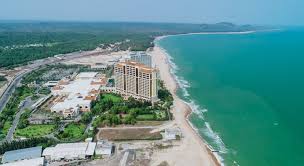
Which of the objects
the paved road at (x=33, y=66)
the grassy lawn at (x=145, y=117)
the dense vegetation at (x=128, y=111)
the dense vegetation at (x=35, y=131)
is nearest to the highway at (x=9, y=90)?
the paved road at (x=33, y=66)

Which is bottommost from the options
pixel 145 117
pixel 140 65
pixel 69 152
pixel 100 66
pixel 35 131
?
pixel 35 131

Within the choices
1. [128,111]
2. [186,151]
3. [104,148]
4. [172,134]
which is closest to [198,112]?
[128,111]

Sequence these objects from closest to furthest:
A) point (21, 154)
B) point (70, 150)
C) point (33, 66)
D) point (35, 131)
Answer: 1. point (21, 154)
2. point (70, 150)
3. point (35, 131)
4. point (33, 66)

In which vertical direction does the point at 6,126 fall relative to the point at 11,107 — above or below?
below

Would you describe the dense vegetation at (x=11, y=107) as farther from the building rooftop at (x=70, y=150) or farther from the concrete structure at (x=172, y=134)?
the concrete structure at (x=172, y=134)

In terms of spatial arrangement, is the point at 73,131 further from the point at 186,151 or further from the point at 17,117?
the point at 186,151

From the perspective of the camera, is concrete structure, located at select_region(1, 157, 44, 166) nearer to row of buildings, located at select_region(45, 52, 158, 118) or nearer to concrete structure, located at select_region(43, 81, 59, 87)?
row of buildings, located at select_region(45, 52, 158, 118)

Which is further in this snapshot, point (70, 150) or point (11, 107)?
point (11, 107)

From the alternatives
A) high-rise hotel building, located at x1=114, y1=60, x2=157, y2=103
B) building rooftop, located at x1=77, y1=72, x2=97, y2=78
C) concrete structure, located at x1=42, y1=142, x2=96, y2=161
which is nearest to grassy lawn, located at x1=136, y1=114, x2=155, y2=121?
high-rise hotel building, located at x1=114, y1=60, x2=157, y2=103
